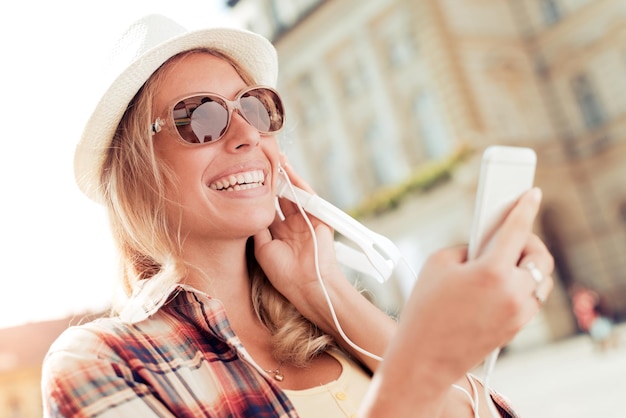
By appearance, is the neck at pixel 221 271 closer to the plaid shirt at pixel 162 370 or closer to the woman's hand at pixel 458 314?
the plaid shirt at pixel 162 370

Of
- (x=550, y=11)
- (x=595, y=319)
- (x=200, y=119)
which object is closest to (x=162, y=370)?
(x=200, y=119)

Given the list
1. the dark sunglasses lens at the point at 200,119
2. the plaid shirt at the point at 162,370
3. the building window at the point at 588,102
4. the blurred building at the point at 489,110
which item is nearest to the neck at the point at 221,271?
the plaid shirt at the point at 162,370

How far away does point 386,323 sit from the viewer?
1760mm

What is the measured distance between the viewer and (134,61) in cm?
172

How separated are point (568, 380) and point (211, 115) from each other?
1186cm

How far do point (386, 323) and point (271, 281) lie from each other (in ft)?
1.15

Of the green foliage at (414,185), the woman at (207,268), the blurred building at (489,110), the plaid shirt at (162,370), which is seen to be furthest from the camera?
the blurred building at (489,110)

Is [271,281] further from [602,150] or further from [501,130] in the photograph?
[602,150]

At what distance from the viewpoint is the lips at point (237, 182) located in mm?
1741

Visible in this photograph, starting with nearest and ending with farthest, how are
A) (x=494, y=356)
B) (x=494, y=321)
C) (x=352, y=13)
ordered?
(x=494, y=321), (x=494, y=356), (x=352, y=13)

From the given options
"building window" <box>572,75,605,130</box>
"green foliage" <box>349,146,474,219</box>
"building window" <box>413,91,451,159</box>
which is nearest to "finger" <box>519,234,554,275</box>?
"green foliage" <box>349,146,474,219</box>

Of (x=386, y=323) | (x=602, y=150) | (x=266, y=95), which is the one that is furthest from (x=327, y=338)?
(x=602, y=150)

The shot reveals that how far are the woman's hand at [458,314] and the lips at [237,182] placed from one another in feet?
2.76

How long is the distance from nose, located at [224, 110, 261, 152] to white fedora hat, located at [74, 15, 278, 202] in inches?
8.6
